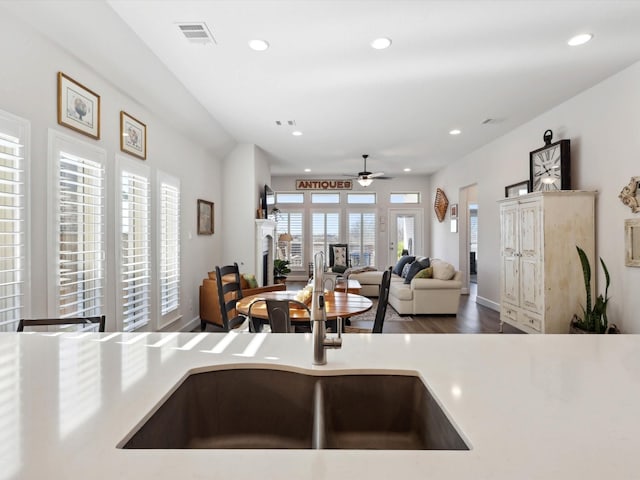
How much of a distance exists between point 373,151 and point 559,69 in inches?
145

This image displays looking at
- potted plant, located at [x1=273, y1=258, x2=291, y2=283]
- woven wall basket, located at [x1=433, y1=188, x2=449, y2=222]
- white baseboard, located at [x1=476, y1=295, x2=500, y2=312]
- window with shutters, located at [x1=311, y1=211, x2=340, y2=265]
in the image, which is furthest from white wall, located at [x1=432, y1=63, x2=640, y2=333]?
window with shutters, located at [x1=311, y1=211, x2=340, y2=265]

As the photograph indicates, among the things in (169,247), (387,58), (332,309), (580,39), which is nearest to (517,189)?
(580,39)

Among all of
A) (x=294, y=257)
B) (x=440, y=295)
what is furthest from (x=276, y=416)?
(x=294, y=257)

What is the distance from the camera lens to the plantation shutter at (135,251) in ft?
11.1

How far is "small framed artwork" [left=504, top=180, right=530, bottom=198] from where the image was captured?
5.28 metres

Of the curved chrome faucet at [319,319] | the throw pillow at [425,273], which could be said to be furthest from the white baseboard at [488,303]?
the curved chrome faucet at [319,319]

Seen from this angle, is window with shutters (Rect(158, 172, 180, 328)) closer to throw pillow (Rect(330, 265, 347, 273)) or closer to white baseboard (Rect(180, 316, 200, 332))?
white baseboard (Rect(180, 316, 200, 332))

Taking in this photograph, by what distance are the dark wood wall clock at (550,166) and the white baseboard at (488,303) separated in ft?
7.16

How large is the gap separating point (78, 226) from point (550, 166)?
5.10 meters

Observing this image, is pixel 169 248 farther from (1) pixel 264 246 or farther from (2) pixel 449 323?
(2) pixel 449 323

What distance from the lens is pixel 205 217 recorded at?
218 inches

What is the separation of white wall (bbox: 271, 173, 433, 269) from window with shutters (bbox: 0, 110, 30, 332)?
7786 mm

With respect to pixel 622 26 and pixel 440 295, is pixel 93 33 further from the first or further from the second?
pixel 440 295

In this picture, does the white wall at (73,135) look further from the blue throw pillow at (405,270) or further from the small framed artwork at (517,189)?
the small framed artwork at (517,189)
